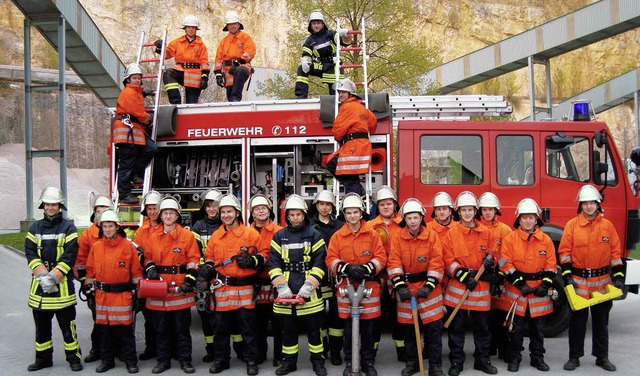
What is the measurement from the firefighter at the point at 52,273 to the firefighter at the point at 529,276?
403 cm

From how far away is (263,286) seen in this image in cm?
661

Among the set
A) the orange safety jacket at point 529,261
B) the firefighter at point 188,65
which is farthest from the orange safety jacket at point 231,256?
the firefighter at point 188,65

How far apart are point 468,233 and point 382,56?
12174 mm

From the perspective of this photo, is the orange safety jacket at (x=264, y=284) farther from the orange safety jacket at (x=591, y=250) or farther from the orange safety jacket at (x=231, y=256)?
the orange safety jacket at (x=591, y=250)

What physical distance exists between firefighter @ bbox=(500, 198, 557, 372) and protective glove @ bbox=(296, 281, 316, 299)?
1.82m

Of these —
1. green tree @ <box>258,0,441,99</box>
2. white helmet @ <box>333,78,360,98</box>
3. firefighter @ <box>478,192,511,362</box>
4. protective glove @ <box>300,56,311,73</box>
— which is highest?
green tree @ <box>258,0,441,99</box>

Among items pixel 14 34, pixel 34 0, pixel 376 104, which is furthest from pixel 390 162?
pixel 14 34

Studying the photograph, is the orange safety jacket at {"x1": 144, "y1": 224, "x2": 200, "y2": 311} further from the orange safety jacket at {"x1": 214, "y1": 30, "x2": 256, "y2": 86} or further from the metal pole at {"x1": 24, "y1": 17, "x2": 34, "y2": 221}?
the metal pole at {"x1": 24, "y1": 17, "x2": 34, "y2": 221}

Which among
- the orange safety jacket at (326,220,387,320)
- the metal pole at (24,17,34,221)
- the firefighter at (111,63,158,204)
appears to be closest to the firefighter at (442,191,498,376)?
the orange safety jacket at (326,220,387,320)

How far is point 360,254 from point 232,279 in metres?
1.21

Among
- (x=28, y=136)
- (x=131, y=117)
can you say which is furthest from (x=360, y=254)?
(x=28, y=136)

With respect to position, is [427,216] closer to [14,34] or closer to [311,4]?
[311,4]

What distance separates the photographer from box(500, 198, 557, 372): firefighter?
6297 mm

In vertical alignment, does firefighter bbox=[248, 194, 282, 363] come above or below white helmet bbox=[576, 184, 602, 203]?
below
